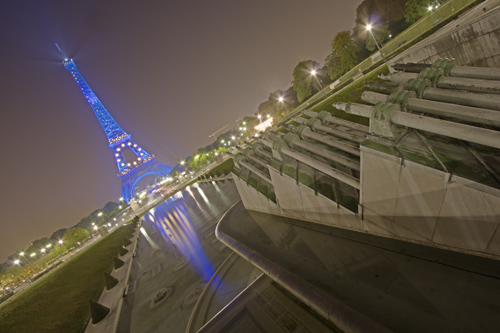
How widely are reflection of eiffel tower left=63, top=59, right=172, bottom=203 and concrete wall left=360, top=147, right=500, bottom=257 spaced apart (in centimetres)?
13558

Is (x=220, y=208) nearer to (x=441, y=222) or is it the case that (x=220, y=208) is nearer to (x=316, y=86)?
(x=441, y=222)

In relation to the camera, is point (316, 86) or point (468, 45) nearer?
point (468, 45)

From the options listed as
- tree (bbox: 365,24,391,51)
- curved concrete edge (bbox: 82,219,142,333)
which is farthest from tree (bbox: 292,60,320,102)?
curved concrete edge (bbox: 82,219,142,333)

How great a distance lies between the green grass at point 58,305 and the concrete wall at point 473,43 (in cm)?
2768

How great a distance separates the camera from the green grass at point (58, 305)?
14.8m

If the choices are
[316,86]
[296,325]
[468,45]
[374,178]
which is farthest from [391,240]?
[316,86]

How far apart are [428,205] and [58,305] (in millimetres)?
24640

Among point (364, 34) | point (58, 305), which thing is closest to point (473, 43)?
point (58, 305)

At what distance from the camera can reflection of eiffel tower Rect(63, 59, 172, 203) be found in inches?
4865

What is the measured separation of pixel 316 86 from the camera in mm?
64438

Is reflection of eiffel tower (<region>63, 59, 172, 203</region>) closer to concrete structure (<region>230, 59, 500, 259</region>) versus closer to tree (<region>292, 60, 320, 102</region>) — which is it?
tree (<region>292, 60, 320, 102</region>)

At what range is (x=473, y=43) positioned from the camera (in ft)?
36.7

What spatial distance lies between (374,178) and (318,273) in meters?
3.46

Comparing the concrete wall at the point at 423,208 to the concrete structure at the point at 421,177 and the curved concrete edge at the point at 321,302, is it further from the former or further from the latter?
the curved concrete edge at the point at 321,302
